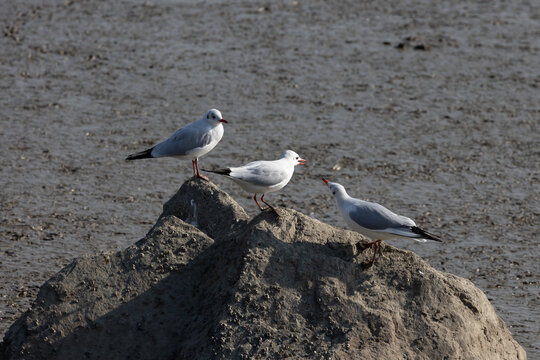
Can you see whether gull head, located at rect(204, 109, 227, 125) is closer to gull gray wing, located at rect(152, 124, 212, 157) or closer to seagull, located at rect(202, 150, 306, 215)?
gull gray wing, located at rect(152, 124, 212, 157)

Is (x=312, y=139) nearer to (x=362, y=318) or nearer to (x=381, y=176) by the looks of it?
(x=381, y=176)

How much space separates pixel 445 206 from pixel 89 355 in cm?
537

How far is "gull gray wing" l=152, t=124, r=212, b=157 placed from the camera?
789cm

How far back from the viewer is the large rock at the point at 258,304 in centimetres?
588

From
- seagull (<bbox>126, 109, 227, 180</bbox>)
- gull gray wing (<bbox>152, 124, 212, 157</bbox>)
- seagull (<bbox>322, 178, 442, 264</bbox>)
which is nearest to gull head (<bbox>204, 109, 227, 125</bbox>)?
seagull (<bbox>126, 109, 227, 180</bbox>)

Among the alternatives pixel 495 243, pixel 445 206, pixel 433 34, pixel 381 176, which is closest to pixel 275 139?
pixel 381 176

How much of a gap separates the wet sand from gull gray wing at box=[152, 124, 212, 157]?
70.1 inches

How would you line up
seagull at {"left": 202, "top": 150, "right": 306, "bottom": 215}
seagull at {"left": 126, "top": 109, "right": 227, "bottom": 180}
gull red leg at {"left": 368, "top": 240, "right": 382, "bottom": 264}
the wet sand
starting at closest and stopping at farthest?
gull red leg at {"left": 368, "top": 240, "right": 382, "bottom": 264} → seagull at {"left": 202, "top": 150, "right": 306, "bottom": 215} → seagull at {"left": 126, "top": 109, "right": 227, "bottom": 180} → the wet sand

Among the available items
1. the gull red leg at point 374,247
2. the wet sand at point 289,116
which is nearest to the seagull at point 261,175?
the gull red leg at point 374,247

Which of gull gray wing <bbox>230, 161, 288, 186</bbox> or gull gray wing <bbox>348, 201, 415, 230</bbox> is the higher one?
gull gray wing <bbox>230, 161, 288, 186</bbox>

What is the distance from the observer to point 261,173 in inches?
262

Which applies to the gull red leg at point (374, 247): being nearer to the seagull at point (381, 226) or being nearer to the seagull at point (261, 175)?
the seagull at point (381, 226)

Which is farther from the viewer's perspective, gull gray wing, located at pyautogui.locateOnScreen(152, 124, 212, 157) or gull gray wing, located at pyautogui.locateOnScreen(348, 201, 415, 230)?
gull gray wing, located at pyautogui.locateOnScreen(152, 124, 212, 157)

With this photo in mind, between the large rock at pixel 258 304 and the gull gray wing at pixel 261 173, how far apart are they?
40 cm
